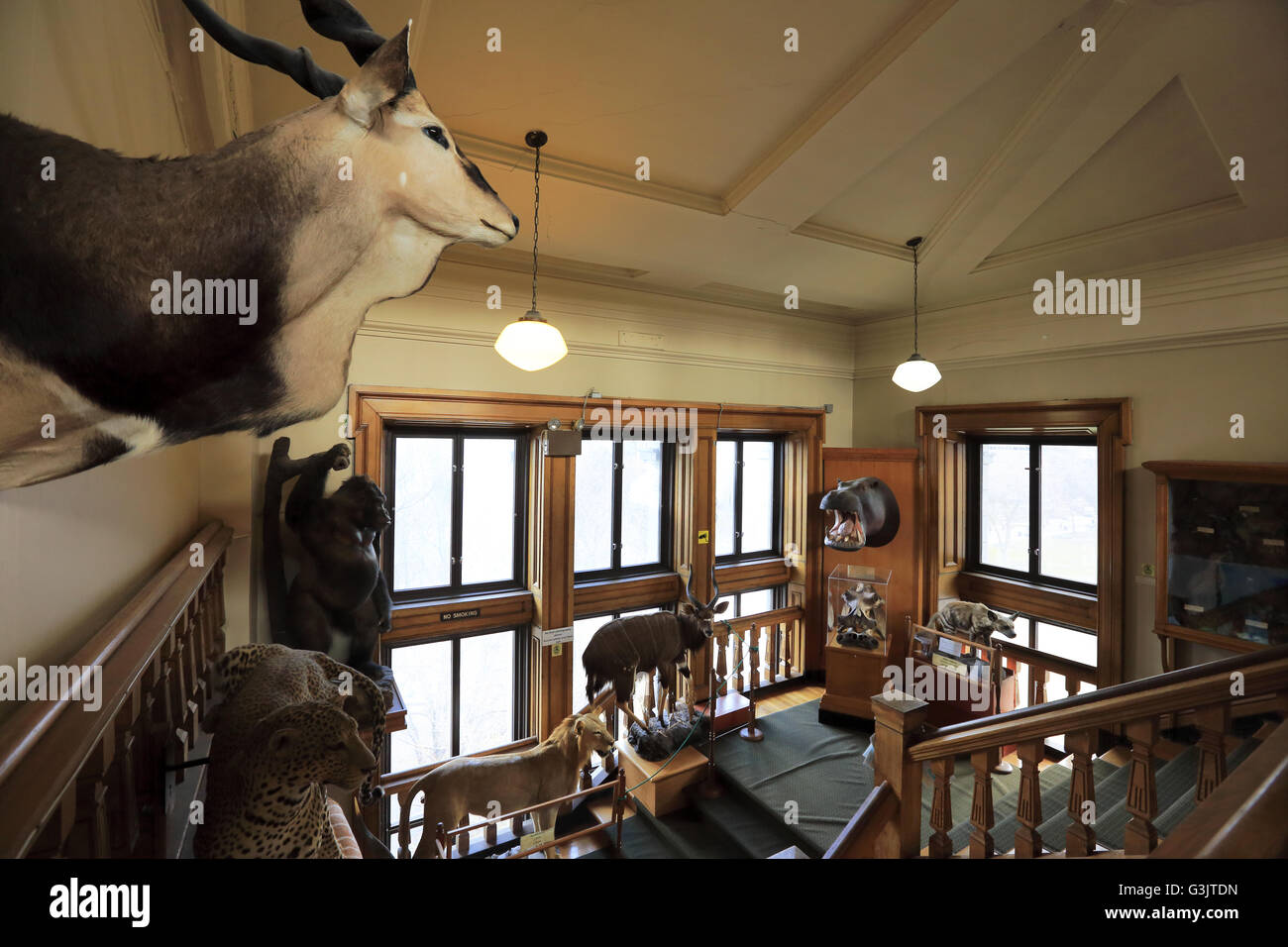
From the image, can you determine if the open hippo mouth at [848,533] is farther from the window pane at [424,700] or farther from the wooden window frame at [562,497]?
the window pane at [424,700]

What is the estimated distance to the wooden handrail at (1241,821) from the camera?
77 cm

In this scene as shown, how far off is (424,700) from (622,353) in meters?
2.75

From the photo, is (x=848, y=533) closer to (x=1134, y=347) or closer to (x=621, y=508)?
(x=621, y=508)

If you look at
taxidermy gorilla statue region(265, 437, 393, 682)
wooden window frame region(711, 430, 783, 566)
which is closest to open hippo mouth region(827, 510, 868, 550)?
wooden window frame region(711, 430, 783, 566)

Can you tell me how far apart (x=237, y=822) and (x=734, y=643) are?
12.5ft

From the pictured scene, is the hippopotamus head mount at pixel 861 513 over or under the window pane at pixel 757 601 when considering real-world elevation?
over

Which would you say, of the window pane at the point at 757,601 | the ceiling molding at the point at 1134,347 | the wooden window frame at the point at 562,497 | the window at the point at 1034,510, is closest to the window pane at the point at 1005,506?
the window at the point at 1034,510

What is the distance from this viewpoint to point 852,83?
218 centimetres

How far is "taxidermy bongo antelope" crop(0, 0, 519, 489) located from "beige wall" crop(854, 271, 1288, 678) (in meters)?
4.35

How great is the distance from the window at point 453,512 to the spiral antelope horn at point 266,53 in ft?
9.77

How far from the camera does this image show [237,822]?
0.90 metres

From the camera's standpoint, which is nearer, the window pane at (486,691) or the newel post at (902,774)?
the newel post at (902,774)

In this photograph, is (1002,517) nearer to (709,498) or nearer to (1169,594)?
(1169,594)
